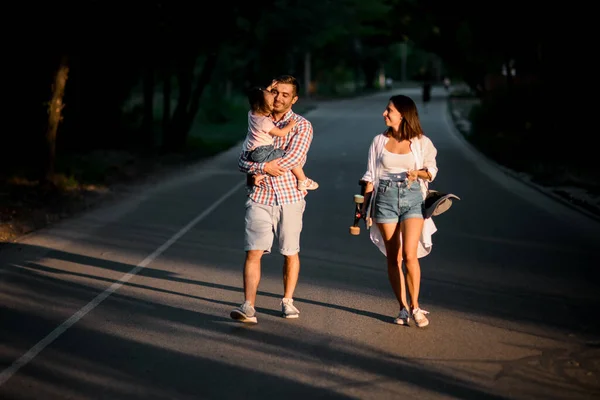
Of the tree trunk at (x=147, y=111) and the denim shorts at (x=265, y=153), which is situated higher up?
the denim shorts at (x=265, y=153)

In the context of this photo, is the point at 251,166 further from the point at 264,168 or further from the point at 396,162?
the point at 396,162

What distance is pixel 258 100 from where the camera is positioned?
8242 millimetres

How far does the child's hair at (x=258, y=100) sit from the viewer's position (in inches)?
324

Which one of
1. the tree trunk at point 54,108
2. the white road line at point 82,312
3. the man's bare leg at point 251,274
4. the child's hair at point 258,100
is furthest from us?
the tree trunk at point 54,108

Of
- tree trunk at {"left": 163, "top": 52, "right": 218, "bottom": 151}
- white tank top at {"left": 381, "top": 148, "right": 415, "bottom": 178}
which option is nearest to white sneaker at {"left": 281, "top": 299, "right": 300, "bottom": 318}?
white tank top at {"left": 381, "top": 148, "right": 415, "bottom": 178}

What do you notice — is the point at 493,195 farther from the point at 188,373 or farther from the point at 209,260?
the point at 188,373

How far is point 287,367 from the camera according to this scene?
7.05 meters

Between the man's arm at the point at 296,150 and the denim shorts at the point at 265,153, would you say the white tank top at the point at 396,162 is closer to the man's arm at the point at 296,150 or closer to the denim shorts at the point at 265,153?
the man's arm at the point at 296,150

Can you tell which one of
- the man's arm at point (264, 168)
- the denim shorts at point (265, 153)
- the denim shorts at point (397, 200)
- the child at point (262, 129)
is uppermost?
the child at point (262, 129)

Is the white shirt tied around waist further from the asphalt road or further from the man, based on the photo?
the asphalt road

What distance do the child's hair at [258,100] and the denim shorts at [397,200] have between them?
3.68 feet

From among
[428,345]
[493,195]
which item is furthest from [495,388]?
[493,195]

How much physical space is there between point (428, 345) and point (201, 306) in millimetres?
2338

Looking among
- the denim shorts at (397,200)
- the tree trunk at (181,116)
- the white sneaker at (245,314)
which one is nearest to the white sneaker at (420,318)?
the denim shorts at (397,200)
